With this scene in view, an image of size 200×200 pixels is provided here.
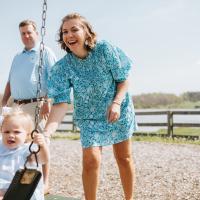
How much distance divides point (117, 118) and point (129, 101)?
37 cm

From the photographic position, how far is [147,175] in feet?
24.6

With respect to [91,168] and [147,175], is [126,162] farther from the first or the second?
[147,175]

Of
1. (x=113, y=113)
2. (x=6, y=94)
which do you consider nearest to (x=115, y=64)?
(x=113, y=113)

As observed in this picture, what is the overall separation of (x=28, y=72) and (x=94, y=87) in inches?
60.4

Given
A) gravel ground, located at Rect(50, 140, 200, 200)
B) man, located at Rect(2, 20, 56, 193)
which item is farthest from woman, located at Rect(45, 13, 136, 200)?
gravel ground, located at Rect(50, 140, 200, 200)

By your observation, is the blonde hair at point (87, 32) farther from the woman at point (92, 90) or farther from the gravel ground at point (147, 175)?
the gravel ground at point (147, 175)

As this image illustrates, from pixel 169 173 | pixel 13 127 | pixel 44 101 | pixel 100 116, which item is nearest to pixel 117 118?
pixel 100 116

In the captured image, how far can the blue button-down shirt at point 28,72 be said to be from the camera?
5.16m

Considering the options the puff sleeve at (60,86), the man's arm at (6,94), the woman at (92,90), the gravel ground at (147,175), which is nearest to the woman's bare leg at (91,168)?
the woman at (92,90)

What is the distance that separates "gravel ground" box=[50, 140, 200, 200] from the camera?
238 inches

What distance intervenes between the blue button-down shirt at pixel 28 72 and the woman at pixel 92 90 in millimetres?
1166

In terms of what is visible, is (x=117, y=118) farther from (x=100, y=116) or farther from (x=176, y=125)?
(x=176, y=125)

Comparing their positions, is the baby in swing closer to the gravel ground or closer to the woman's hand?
the woman's hand

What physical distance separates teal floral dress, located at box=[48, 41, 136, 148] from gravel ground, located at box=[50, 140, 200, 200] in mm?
2089
